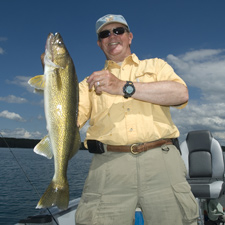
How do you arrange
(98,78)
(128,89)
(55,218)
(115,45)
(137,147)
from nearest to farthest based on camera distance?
1. (98,78)
2. (128,89)
3. (137,147)
4. (115,45)
5. (55,218)

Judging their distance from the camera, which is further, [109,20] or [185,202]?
[109,20]

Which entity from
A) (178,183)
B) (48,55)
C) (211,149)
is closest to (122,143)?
(178,183)

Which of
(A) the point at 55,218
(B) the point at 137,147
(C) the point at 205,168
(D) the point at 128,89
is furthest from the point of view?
(C) the point at 205,168

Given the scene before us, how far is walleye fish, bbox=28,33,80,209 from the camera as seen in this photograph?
282 centimetres

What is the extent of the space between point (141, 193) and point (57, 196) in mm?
880

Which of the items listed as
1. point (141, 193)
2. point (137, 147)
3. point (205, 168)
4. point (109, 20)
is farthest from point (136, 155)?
point (205, 168)

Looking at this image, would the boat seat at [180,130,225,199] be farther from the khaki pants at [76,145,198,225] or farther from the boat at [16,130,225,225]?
the khaki pants at [76,145,198,225]

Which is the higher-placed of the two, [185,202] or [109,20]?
[109,20]

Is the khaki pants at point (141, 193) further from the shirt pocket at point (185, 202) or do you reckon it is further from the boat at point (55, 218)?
the boat at point (55, 218)

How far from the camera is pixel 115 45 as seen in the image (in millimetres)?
3605

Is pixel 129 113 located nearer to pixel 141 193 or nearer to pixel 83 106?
pixel 83 106

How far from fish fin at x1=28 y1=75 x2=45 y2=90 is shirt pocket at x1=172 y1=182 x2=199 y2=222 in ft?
5.73

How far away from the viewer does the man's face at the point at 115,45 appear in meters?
3.61

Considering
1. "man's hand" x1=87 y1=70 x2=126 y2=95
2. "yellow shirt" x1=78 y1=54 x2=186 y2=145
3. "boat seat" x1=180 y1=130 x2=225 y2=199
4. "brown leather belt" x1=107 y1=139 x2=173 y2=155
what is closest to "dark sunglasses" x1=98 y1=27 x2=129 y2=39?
"yellow shirt" x1=78 y1=54 x2=186 y2=145
